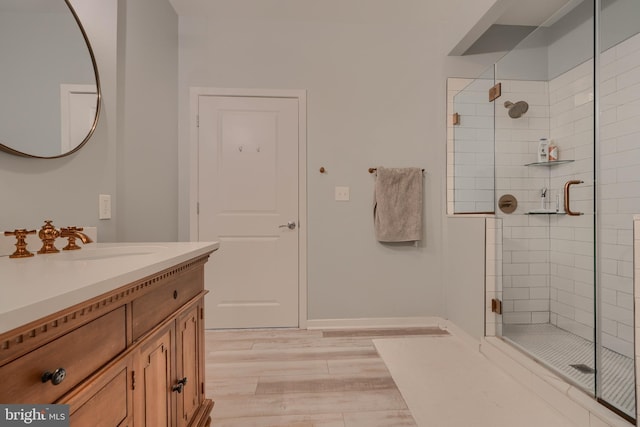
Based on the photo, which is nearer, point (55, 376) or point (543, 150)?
point (55, 376)

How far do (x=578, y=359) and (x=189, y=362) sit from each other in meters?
1.97

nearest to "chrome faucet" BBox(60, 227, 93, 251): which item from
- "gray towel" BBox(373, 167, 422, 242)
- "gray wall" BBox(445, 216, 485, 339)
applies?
"gray towel" BBox(373, 167, 422, 242)

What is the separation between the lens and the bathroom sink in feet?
3.52

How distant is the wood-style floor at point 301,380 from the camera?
1396 mm

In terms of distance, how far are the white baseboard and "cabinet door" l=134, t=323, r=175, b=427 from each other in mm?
1573

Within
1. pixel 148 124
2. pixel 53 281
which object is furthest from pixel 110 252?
pixel 148 124

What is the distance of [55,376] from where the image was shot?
1.65 ft

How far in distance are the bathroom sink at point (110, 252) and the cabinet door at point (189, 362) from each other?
294mm

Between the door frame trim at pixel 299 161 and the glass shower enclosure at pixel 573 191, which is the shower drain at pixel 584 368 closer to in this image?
the glass shower enclosure at pixel 573 191

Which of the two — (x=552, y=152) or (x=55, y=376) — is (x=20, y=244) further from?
(x=552, y=152)

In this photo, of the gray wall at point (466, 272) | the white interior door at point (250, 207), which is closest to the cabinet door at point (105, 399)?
the white interior door at point (250, 207)

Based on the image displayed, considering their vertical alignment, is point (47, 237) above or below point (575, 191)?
below

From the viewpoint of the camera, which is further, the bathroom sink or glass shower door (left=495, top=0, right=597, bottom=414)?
glass shower door (left=495, top=0, right=597, bottom=414)

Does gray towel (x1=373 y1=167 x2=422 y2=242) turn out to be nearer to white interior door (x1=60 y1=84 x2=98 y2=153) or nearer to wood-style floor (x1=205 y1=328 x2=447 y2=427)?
wood-style floor (x1=205 y1=328 x2=447 y2=427)
